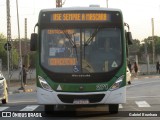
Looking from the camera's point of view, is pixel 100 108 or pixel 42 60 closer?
pixel 42 60

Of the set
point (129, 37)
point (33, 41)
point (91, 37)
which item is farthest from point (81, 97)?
point (129, 37)

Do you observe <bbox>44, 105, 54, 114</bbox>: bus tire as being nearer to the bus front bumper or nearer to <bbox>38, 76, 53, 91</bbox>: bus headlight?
the bus front bumper

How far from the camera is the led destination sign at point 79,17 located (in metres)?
15.2

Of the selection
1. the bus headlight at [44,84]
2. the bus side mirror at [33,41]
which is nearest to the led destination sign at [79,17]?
the bus side mirror at [33,41]

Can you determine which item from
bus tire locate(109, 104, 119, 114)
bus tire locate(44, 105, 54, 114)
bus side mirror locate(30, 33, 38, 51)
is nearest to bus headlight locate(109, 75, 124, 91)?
bus tire locate(109, 104, 119, 114)

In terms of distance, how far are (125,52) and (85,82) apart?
61.7 inches

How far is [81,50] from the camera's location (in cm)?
1484

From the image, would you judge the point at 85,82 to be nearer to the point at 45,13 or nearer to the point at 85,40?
the point at 85,40

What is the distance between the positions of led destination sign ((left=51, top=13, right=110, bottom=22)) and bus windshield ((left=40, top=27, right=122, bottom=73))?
34 cm

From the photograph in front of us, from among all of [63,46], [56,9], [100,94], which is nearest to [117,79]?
[100,94]

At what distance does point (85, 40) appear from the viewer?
14859 millimetres

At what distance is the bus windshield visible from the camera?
582 inches

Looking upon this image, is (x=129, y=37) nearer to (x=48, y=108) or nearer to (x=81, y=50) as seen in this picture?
(x=81, y=50)

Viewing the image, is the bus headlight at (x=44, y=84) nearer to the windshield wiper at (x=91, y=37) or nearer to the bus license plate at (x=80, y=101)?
the bus license plate at (x=80, y=101)
